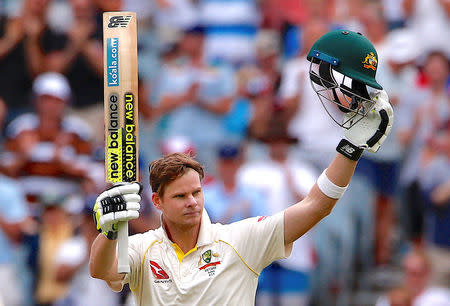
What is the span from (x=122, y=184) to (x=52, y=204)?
493 centimetres

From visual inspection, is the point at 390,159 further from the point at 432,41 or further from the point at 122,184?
the point at 122,184

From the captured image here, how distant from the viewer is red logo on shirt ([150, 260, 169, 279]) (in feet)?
13.3

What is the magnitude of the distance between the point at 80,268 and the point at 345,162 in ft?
16.7

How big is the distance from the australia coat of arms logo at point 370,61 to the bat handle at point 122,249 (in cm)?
133

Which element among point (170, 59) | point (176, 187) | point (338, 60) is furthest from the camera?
point (170, 59)

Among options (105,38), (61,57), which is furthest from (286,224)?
(61,57)

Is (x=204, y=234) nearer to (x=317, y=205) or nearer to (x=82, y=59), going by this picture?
(x=317, y=205)

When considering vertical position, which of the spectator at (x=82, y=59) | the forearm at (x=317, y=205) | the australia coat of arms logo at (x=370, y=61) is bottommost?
the forearm at (x=317, y=205)

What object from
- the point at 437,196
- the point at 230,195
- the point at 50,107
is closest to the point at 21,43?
the point at 50,107

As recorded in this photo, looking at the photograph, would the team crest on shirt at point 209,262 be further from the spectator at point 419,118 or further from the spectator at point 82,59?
the spectator at point 82,59

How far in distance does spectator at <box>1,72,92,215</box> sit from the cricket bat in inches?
189

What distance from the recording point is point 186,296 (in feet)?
13.1

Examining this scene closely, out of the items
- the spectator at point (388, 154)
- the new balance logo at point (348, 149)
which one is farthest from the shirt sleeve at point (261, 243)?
the spectator at point (388, 154)

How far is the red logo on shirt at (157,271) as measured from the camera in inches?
160
